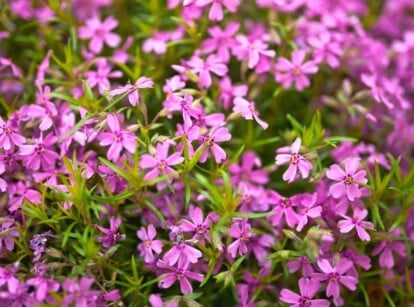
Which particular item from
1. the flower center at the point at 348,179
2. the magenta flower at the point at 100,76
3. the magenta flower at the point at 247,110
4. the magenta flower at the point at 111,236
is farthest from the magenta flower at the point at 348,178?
the magenta flower at the point at 100,76

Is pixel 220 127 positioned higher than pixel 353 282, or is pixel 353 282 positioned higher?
pixel 220 127

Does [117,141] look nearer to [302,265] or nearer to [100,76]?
[100,76]

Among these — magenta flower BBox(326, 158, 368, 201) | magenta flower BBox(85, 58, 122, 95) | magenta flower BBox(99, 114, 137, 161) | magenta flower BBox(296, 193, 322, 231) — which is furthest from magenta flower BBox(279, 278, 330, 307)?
magenta flower BBox(85, 58, 122, 95)

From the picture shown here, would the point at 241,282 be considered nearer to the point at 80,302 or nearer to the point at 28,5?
the point at 80,302

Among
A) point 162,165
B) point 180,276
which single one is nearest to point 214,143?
point 162,165

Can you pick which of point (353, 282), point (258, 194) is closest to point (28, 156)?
point (258, 194)

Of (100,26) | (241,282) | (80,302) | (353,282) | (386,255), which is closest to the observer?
(80,302)

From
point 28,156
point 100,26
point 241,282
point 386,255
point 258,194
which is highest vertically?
point 100,26
